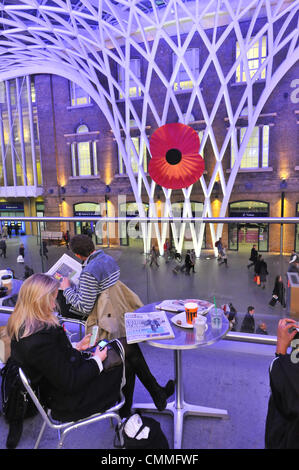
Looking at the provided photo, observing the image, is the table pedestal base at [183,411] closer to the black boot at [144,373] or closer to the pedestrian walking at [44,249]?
the black boot at [144,373]

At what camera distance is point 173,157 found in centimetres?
1077

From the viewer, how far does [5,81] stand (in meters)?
25.3

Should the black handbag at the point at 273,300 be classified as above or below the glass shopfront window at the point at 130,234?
below

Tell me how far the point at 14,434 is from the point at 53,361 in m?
0.94

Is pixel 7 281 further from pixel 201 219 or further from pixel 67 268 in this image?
pixel 201 219

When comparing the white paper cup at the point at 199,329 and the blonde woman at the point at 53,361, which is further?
the white paper cup at the point at 199,329

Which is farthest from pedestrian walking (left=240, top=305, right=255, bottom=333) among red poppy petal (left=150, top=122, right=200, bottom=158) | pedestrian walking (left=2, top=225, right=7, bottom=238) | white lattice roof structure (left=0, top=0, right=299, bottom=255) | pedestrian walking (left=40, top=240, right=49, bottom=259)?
white lattice roof structure (left=0, top=0, right=299, bottom=255)

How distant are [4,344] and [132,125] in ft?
67.2

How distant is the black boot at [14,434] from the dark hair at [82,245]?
1468 mm

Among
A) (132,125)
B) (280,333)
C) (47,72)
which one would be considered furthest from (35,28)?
(280,333)

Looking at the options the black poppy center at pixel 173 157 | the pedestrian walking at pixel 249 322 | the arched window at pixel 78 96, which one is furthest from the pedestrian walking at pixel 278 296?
the arched window at pixel 78 96

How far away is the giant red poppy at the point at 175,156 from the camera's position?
10.8m

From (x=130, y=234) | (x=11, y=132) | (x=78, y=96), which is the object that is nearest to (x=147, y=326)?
(x=130, y=234)

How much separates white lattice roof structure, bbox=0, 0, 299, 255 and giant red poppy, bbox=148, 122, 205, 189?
3.52 metres
